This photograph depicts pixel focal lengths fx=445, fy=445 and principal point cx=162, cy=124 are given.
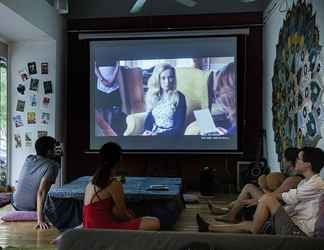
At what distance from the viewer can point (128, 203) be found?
4.21 m

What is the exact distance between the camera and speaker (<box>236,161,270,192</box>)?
674 centimetres

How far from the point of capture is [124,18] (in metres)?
7.38

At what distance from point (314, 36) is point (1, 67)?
4.68m

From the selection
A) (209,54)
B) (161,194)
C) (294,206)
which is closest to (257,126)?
(209,54)

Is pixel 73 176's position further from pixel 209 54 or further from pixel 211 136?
pixel 209 54

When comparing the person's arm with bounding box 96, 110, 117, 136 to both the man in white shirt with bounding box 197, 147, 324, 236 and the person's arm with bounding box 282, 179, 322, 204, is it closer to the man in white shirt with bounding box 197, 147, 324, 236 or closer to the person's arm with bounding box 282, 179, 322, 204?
the man in white shirt with bounding box 197, 147, 324, 236

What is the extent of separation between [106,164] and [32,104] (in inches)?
162

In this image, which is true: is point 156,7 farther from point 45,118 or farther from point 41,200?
point 41,200

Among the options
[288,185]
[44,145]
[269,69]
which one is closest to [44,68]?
[44,145]

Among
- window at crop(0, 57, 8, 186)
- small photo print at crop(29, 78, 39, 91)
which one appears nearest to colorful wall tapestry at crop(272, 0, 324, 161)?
small photo print at crop(29, 78, 39, 91)

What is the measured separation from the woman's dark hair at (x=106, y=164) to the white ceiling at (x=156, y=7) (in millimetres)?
4375

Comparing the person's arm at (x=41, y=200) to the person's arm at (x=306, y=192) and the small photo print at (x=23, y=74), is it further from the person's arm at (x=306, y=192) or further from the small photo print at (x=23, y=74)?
the small photo print at (x=23, y=74)

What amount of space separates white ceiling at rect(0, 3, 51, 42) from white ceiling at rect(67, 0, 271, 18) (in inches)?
38.9

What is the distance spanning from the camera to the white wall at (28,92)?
274 inches
